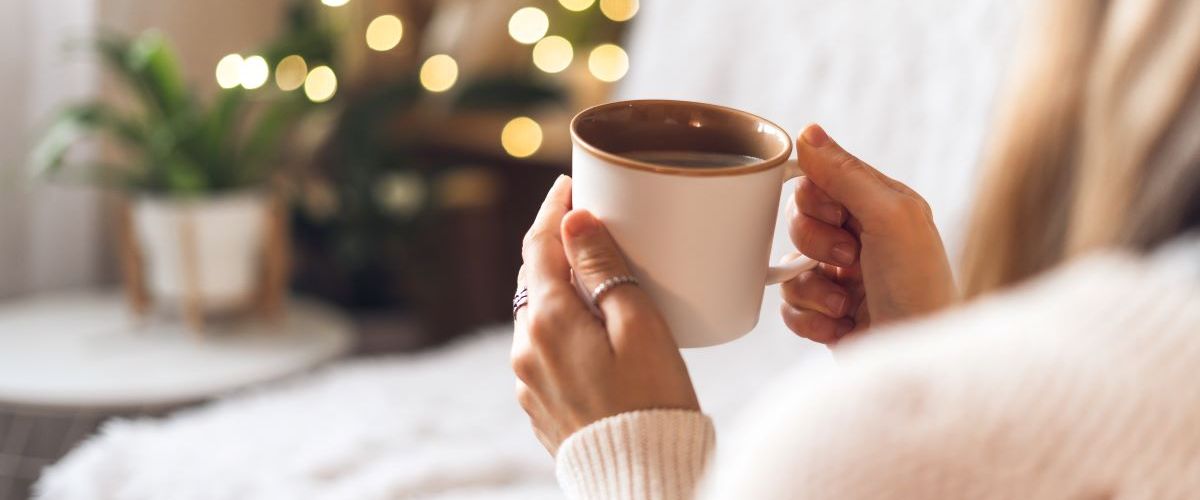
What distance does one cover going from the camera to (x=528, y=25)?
6.58 ft

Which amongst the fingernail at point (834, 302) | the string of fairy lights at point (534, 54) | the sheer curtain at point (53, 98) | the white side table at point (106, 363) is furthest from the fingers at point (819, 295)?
the sheer curtain at point (53, 98)

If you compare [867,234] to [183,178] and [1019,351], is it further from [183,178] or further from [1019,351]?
[183,178]

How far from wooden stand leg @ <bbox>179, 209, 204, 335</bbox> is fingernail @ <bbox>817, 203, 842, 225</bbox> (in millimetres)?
1091

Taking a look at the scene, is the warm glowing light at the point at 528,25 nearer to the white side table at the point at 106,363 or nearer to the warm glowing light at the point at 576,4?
the warm glowing light at the point at 576,4

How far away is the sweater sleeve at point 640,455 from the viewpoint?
0.55 meters

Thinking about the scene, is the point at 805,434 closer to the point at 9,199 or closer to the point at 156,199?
the point at 156,199

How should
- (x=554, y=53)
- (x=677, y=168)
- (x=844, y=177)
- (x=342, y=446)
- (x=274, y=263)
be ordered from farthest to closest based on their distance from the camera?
(x=554, y=53) < (x=274, y=263) < (x=342, y=446) < (x=844, y=177) < (x=677, y=168)

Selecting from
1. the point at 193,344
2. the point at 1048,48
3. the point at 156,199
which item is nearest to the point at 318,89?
the point at 156,199

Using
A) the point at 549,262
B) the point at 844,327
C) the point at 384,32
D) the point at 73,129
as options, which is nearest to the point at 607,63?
the point at 384,32

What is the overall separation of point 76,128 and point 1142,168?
140 cm

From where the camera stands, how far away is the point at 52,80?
179cm

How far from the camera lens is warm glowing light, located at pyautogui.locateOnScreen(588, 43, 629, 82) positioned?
1908 mm

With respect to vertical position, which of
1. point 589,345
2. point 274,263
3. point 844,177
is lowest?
point 274,263

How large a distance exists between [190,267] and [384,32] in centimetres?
71
